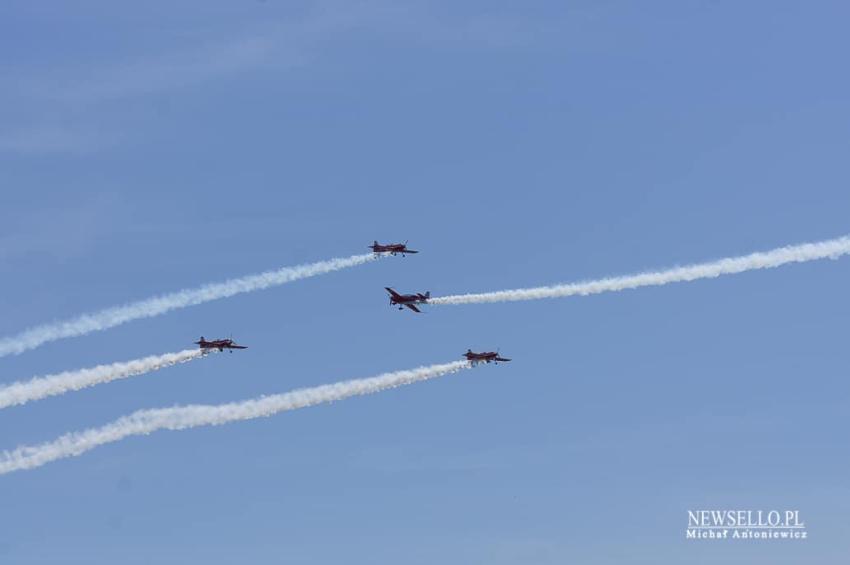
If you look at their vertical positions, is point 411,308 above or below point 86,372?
above

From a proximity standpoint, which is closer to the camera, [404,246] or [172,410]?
[172,410]

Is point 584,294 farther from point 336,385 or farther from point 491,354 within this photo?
point 336,385

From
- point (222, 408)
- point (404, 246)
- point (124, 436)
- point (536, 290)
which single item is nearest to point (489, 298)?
point (536, 290)

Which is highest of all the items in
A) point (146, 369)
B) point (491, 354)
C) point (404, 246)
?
point (404, 246)

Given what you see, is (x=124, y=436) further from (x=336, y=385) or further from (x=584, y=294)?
(x=584, y=294)

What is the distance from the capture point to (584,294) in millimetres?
146125

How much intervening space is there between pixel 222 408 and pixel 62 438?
16.8 metres

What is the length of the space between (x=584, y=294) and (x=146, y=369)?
155ft

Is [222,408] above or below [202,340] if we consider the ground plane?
below

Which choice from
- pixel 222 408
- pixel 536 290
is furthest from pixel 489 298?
pixel 222 408

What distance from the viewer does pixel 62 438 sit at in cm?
14738

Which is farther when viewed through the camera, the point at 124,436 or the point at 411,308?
the point at 411,308

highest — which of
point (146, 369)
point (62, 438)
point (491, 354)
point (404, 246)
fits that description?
point (404, 246)

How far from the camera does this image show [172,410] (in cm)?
15138
